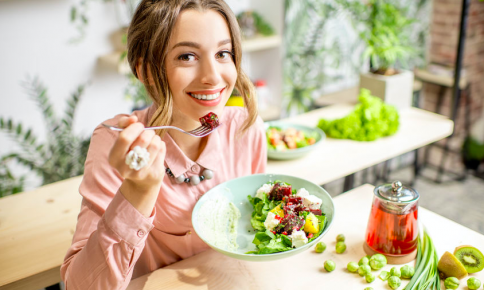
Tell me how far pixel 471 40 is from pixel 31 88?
11.2 feet

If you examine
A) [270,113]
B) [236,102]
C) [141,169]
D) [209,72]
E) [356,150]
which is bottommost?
[270,113]

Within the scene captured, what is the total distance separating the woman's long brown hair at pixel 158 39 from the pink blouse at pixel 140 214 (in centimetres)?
13

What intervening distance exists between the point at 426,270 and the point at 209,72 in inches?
30.2

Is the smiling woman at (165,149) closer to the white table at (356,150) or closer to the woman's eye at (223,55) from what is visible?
the woman's eye at (223,55)

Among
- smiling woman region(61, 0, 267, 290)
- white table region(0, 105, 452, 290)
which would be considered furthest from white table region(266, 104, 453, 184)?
smiling woman region(61, 0, 267, 290)

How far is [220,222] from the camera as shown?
4.01 ft

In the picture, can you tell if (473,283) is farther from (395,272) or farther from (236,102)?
(236,102)

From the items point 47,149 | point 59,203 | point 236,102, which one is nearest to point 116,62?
point 47,149

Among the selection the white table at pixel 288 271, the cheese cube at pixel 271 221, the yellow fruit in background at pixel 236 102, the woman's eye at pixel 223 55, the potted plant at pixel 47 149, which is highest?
the woman's eye at pixel 223 55

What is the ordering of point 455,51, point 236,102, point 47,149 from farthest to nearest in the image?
1. point 455,51
2. point 47,149
3. point 236,102

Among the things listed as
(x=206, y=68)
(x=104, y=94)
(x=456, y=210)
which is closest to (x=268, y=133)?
(x=206, y=68)

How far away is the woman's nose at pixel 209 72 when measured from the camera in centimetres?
110

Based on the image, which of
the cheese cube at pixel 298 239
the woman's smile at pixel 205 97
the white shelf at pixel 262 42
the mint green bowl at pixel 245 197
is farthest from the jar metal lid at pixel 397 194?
the white shelf at pixel 262 42

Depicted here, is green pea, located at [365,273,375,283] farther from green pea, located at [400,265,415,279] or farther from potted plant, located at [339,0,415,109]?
potted plant, located at [339,0,415,109]
